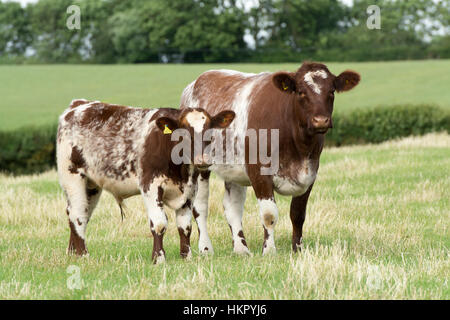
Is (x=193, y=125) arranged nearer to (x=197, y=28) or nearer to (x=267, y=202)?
(x=267, y=202)

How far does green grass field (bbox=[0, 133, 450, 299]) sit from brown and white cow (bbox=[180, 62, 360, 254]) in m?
0.45

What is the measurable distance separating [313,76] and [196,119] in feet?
4.34

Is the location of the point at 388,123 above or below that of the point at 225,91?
below

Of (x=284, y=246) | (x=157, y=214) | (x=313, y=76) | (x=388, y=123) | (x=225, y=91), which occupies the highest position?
(x=313, y=76)

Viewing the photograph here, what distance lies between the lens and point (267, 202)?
7352mm

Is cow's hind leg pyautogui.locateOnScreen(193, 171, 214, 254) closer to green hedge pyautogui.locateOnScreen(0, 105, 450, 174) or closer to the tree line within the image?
green hedge pyautogui.locateOnScreen(0, 105, 450, 174)

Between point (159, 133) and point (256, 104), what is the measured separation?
1237mm

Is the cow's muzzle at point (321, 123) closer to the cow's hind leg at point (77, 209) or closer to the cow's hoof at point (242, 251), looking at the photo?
the cow's hoof at point (242, 251)

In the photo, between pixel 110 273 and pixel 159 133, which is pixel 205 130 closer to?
pixel 159 133

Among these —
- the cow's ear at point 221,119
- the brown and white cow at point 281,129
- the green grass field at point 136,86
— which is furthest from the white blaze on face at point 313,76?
the green grass field at point 136,86

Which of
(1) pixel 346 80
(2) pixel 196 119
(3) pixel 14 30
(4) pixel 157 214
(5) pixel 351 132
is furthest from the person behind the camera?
(3) pixel 14 30

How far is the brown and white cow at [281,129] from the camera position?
6922mm

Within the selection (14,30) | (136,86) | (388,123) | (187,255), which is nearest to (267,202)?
(187,255)

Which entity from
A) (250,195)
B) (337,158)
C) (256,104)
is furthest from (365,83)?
(256,104)
